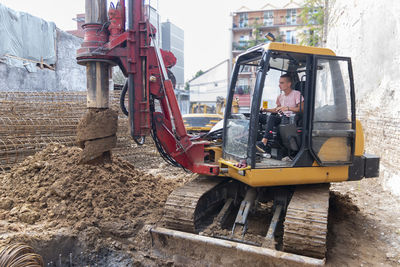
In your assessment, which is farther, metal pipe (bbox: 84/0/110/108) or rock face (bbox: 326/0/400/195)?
rock face (bbox: 326/0/400/195)

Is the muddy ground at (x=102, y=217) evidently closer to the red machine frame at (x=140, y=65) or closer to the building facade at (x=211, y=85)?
the red machine frame at (x=140, y=65)

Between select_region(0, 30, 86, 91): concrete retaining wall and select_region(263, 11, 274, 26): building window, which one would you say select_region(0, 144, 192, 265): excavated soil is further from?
select_region(263, 11, 274, 26): building window

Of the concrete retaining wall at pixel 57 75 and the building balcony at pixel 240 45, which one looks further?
the building balcony at pixel 240 45

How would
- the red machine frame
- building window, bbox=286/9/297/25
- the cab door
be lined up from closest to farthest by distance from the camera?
the cab door < the red machine frame < building window, bbox=286/9/297/25

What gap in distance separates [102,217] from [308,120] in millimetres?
2639

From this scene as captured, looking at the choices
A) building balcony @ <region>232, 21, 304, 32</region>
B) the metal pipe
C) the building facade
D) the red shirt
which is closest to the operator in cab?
the red shirt

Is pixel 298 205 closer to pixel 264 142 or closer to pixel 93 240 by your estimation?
pixel 264 142

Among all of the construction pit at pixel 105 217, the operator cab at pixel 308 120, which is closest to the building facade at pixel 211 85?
the construction pit at pixel 105 217

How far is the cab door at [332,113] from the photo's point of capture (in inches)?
141

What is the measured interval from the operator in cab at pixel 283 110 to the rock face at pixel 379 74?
3.09 meters

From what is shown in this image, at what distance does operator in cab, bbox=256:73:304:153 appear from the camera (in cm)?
369

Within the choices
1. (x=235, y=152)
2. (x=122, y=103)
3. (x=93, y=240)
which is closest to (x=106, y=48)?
(x=122, y=103)

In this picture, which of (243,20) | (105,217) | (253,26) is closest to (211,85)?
(253,26)

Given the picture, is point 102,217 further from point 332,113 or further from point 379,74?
point 379,74
